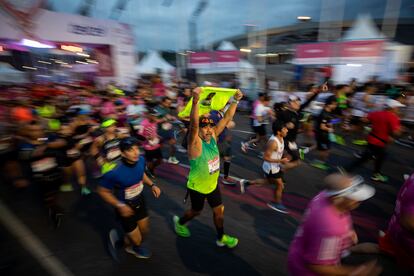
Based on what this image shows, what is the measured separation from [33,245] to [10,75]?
1532cm

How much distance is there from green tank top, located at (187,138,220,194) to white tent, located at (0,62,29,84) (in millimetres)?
16413

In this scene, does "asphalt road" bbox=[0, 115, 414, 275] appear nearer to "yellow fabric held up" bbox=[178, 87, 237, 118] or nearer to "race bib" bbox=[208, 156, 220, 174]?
"race bib" bbox=[208, 156, 220, 174]

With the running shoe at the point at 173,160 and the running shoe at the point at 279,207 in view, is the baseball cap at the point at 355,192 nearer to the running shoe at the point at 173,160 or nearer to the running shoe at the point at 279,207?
the running shoe at the point at 279,207

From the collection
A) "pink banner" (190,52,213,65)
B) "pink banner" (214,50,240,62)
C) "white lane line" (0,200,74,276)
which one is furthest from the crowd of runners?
"pink banner" (190,52,213,65)

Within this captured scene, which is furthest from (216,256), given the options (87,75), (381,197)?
(87,75)

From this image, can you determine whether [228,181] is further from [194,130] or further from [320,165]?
[194,130]

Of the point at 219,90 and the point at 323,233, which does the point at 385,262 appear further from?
the point at 219,90

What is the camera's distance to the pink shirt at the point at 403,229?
2.50 meters

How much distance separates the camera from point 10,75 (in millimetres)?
15586

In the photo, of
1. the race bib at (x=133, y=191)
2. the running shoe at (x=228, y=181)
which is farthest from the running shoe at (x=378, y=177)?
the race bib at (x=133, y=191)

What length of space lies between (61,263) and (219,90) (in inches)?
139

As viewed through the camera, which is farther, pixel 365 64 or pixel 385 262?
pixel 365 64

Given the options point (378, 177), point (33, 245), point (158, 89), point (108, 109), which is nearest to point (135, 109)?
point (108, 109)

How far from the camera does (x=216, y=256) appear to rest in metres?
3.68
